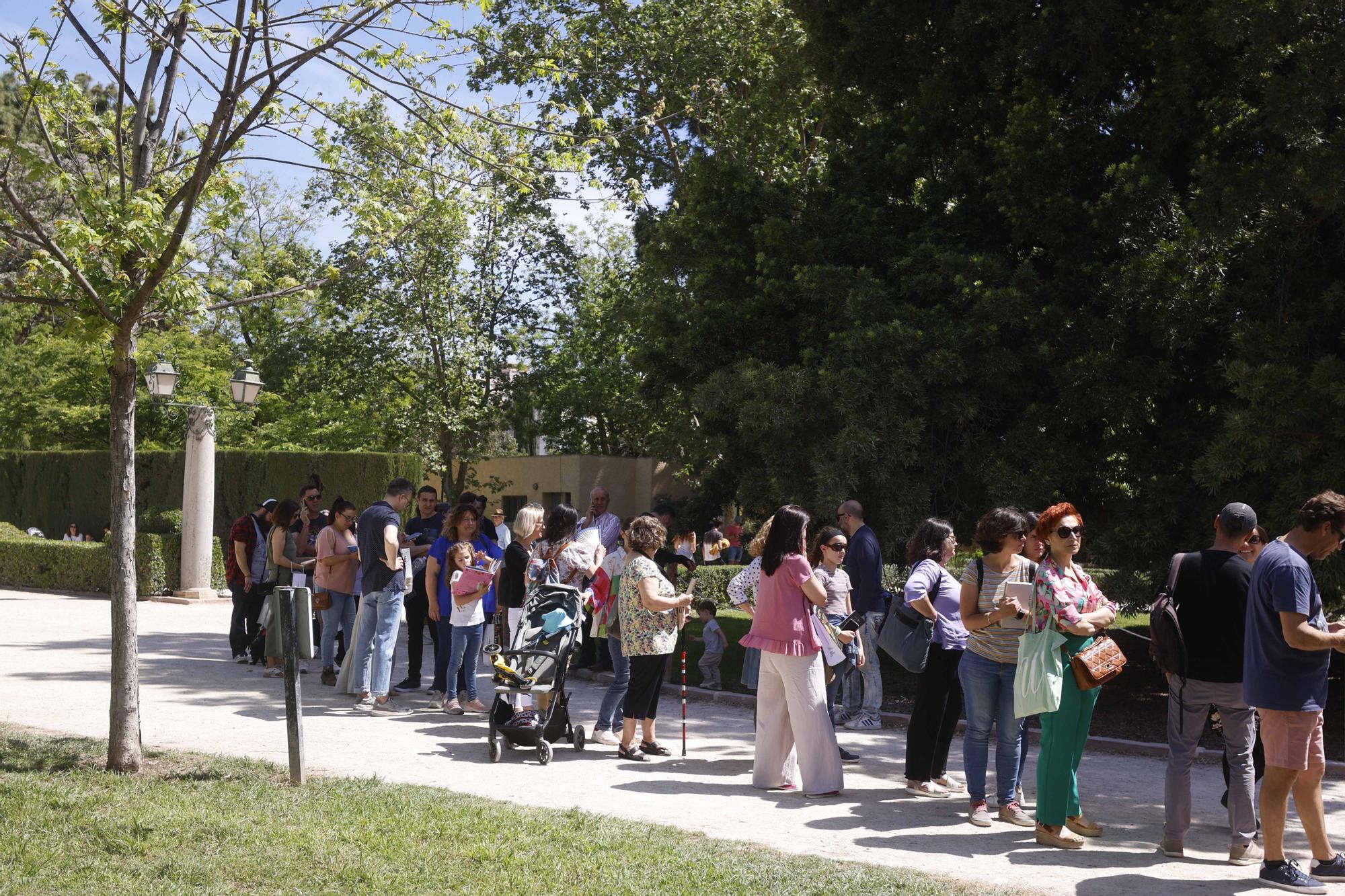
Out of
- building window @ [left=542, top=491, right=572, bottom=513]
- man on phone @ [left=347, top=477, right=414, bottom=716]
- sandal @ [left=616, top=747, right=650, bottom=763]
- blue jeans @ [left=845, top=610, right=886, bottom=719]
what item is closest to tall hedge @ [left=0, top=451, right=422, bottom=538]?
building window @ [left=542, top=491, right=572, bottom=513]

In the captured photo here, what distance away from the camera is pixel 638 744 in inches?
361

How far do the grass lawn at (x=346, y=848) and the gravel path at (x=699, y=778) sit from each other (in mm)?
541

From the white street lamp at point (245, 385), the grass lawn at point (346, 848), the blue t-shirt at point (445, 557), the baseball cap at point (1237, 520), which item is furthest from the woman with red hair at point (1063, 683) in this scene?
the white street lamp at point (245, 385)

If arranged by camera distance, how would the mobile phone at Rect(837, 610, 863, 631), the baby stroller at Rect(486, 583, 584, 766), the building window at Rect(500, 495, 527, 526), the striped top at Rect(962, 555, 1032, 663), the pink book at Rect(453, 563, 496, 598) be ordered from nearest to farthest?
the striped top at Rect(962, 555, 1032, 663)
the baby stroller at Rect(486, 583, 584, 766)
the mobile phone at Rect(837, 610, 863, 631)
the pink book at Rect(453, 563, 496, 598)
the building window at Rect(500, 495, 527, 526)

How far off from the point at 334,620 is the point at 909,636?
6.24 metres

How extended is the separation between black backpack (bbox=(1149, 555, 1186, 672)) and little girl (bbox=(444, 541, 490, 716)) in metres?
5.55

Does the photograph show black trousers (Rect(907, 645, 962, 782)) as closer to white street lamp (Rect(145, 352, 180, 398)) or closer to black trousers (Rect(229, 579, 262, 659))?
black trousers (Rect(229, 579, 262, 659))

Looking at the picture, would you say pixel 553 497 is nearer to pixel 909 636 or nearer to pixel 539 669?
pixel 539 669

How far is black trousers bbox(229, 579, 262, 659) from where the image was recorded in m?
13.4

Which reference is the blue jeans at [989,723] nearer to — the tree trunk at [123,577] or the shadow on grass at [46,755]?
the tree trunk at [123,577]

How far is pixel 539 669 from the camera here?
28.4 ft

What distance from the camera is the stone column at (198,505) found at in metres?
21.5

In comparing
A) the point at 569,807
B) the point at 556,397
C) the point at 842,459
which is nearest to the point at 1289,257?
the point at 842,459

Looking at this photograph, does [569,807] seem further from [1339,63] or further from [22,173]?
[1339,63]
